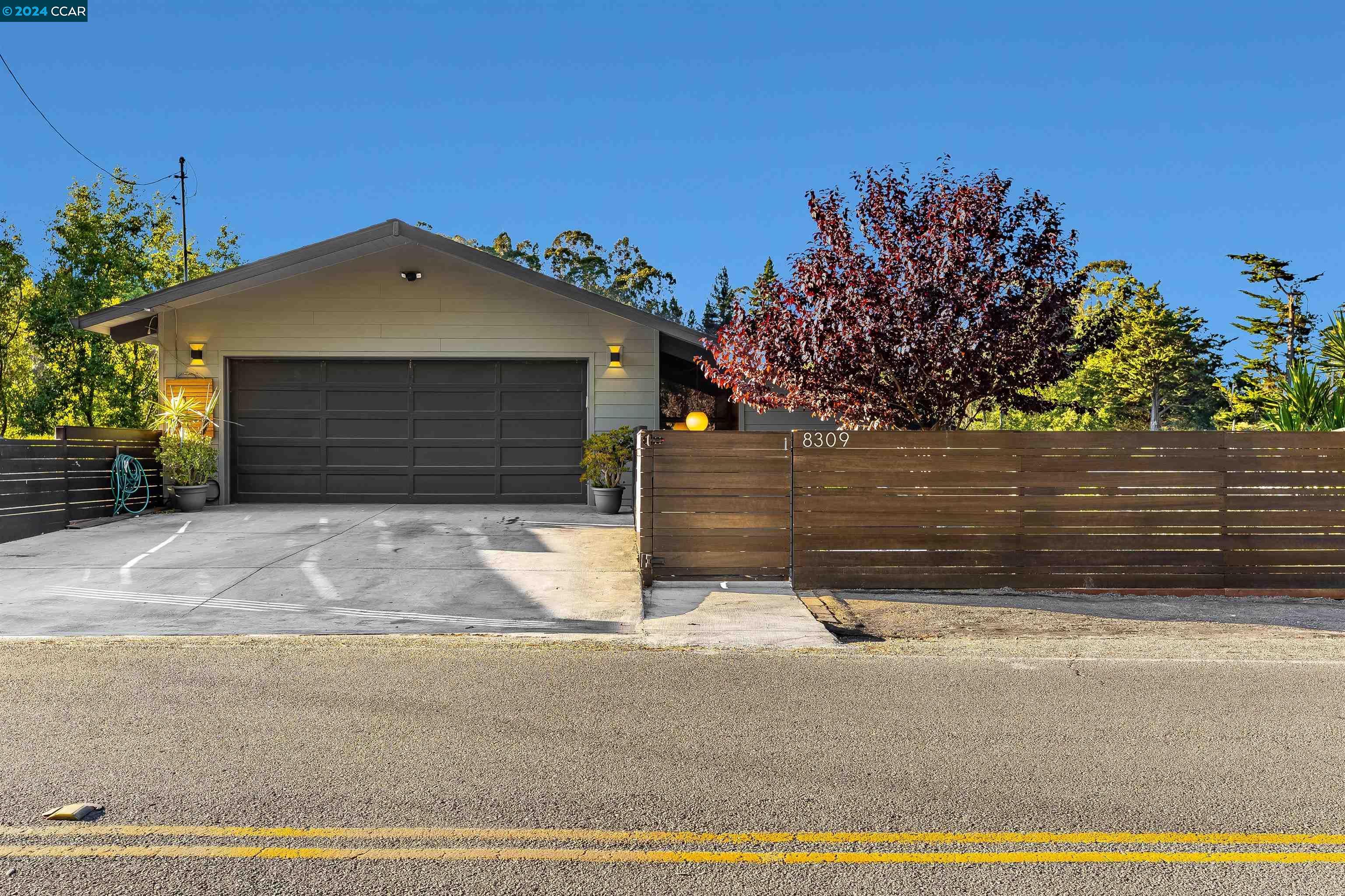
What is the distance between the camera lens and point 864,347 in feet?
31.3

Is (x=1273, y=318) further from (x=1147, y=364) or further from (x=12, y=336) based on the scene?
(x=12, y=336)

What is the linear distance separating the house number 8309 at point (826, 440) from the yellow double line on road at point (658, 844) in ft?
17.0

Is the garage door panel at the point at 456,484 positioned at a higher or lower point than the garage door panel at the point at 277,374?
lower

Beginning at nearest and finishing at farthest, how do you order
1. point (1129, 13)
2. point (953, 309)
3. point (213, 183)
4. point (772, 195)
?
point (953, 309), point (1129, 13), point (213, 183), point (772, 195)

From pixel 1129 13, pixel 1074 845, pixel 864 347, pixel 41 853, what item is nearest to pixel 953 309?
pixel 864 347

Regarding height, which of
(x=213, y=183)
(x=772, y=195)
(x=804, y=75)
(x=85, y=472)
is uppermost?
(x=804, y=75)

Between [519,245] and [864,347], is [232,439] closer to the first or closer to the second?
[864,347]

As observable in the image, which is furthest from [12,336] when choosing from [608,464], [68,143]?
[608,464]

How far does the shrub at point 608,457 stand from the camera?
13.5 metres

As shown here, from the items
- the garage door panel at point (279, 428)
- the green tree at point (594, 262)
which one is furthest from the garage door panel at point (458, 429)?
the green tree at point (594, 262)

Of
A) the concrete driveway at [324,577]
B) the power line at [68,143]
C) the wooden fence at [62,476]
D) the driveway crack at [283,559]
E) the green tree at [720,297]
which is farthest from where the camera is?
the green tree at [720,297]

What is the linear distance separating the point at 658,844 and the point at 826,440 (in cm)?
548

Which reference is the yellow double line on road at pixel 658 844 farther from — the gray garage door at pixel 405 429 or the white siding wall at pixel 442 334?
the gray garage door at pixel 405 429

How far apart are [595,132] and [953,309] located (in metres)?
43.9
